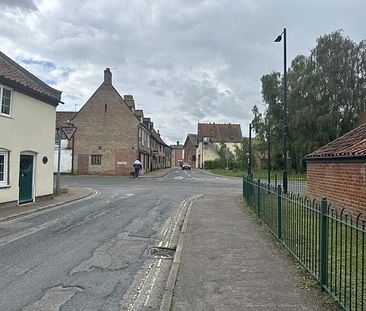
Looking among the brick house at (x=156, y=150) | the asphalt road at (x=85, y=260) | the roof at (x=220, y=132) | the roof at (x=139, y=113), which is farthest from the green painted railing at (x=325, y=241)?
the roof at (x=220, y=132)

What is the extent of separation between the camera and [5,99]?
47.2 ft

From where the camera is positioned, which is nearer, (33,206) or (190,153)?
(33,206)

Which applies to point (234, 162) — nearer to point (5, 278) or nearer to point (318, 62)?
point (318, 62)

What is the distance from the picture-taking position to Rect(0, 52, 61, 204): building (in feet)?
47.2

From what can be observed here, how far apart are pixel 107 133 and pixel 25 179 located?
27.9 metres

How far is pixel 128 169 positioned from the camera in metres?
43.2

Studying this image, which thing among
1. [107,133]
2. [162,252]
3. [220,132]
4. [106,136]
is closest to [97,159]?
[106,136]

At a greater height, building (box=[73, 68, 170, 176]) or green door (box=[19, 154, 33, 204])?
building (box=[73, 68, 170, 176])

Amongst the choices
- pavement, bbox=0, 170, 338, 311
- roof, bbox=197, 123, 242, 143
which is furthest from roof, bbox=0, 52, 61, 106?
roof, bbox=197, 123, 242, 143

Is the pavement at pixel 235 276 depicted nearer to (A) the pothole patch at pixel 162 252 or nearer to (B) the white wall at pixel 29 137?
(A) the pothole patch at pixel 162 252

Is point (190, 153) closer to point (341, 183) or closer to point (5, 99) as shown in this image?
point (5, 99)

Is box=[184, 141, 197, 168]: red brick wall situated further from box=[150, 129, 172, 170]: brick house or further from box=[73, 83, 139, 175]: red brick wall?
box=[73, 83, 139, 175]: red brick wall

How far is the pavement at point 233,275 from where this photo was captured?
4839 millimetres

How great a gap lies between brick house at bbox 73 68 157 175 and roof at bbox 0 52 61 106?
24.6 m
